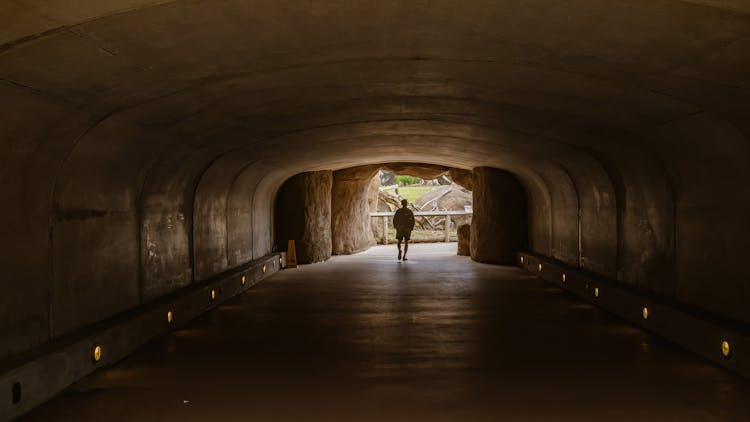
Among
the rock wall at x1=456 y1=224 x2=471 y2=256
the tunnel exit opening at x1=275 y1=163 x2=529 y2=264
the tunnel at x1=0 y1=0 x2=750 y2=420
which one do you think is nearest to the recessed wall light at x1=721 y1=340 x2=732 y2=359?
the tunnel at x1=0 y1=0 x2=750 y2=420

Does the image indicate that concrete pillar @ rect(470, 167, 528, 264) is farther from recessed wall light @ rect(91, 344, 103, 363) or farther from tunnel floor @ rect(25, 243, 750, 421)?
recessed wall light @ rect(91, 344, 103, 363)

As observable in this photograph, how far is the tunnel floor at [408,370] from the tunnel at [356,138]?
0.14 ft

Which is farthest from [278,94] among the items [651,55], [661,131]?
[661,131]

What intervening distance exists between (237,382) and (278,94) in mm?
2802

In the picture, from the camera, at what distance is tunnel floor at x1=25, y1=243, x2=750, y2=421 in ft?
16.4

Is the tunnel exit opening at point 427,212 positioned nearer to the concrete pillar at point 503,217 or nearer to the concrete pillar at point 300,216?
the concrete pillar at point 503,217

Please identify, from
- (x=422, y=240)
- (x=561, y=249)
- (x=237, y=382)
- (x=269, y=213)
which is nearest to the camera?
(x=237, y=382)

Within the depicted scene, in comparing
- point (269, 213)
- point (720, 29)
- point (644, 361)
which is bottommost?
point (644, 361)

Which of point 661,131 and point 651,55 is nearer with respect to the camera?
point 651,55

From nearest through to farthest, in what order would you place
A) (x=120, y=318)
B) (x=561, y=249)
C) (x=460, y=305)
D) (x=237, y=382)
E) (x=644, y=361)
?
(x=237, y=382) < (x=644, y=361) < (x=120, y=318) < (x=460, y=305) < (x=561, y=249)

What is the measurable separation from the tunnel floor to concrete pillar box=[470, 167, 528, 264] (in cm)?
677

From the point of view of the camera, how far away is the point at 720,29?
13.1ft

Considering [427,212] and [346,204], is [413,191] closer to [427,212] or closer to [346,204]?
[427,212]

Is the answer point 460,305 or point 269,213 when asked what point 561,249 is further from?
point 269,213
